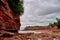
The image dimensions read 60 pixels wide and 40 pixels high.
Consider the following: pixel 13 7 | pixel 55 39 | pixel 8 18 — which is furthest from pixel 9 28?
pixel 55 39

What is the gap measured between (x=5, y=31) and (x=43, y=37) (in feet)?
21.7

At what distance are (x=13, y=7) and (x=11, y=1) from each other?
0.96m

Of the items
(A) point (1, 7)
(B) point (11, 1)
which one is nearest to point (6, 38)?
(A) point (1, 7)

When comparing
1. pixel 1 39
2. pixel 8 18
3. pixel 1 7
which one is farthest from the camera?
pixel 8 18

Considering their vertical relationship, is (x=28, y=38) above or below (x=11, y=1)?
below

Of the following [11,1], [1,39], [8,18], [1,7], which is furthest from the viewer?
[11,1]

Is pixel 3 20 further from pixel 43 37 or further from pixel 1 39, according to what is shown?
pixel 43 37

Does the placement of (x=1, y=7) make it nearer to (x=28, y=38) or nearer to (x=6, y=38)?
(x=6, y=38)

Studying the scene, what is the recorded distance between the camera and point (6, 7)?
67.2 ft

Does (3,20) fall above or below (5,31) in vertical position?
above

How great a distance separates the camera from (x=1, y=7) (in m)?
19.3

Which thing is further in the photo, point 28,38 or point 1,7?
point 28,38

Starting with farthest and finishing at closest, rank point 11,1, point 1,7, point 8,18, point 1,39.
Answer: point 11,1 → point 8,18 → point 1,7 → point 1,39

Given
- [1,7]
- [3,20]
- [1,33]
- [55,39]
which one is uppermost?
[1,7]
